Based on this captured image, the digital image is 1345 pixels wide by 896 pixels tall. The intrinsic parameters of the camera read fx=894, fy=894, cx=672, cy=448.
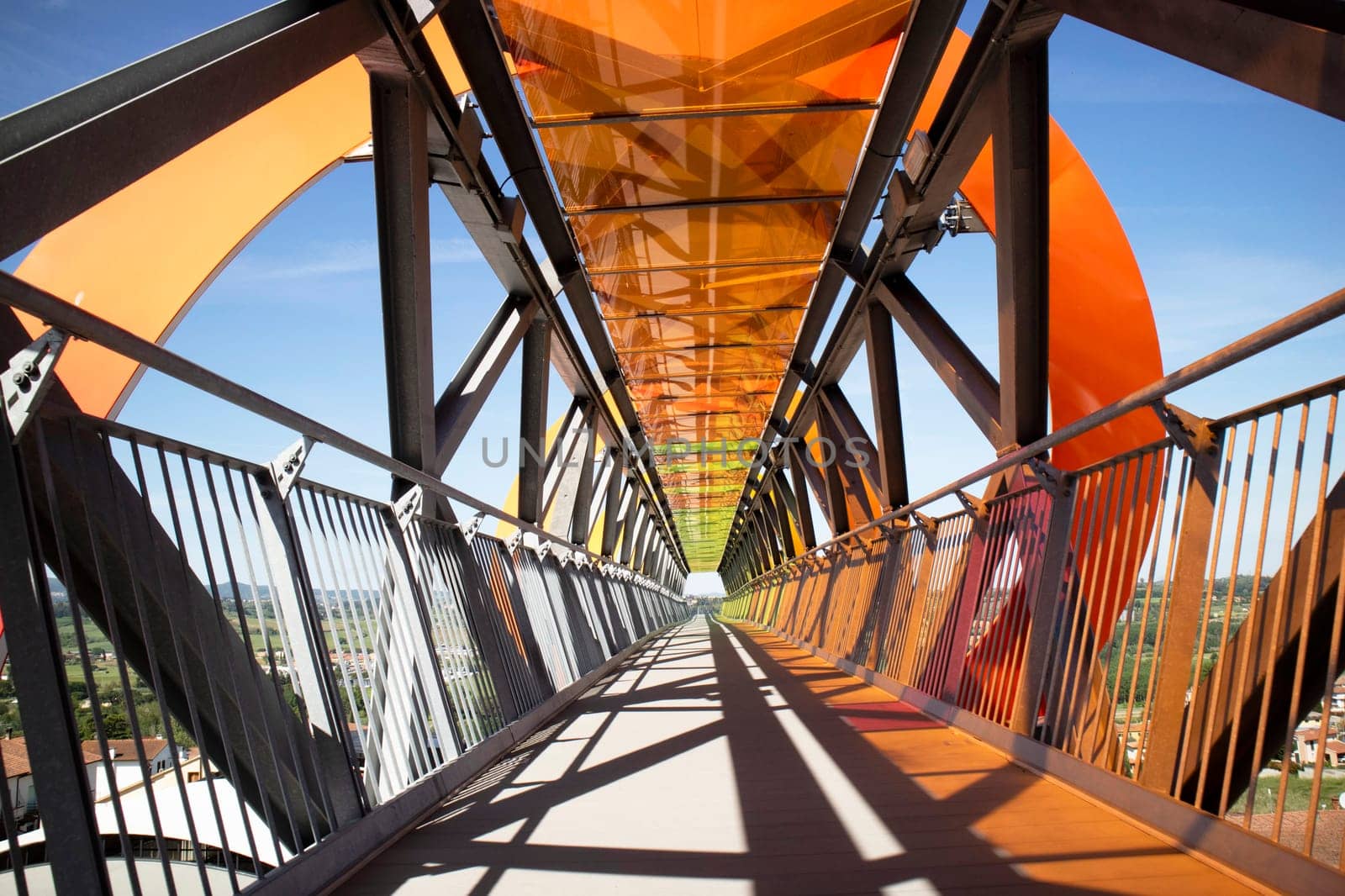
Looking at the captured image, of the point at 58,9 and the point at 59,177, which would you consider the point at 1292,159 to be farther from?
the point at 58,9

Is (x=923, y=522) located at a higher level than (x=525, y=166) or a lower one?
lower

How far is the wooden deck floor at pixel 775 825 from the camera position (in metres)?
2.48

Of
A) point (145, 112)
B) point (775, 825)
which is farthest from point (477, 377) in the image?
point (775, 825)

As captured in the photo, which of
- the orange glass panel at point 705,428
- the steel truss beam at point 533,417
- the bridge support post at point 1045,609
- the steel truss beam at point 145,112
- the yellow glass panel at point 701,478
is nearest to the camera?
the steel truss beam at point 145,112

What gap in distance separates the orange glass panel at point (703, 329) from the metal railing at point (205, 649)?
15.8ft

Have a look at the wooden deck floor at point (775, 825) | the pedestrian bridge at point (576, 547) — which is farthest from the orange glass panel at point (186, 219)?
the wooden deck floor at point (775, 825)

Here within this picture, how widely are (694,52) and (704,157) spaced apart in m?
1.10

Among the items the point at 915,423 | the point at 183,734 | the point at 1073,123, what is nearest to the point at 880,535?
the point at 915,423

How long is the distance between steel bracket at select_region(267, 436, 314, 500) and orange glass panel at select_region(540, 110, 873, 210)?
3326 millimetres

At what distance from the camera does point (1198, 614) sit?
2.84 m

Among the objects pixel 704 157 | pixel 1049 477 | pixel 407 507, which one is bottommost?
pixel 1049 477

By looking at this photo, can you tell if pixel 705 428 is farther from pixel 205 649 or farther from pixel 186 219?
pixel 205 649

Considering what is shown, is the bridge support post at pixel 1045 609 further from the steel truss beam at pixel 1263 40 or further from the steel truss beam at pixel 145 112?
the steel truss beam at pixel 145 112

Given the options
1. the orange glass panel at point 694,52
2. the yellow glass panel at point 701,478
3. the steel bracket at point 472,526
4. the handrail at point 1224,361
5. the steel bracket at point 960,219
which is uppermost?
the orange glass panel at point 694,52
